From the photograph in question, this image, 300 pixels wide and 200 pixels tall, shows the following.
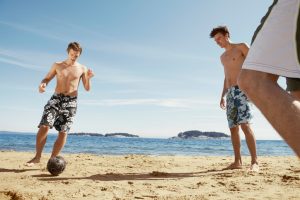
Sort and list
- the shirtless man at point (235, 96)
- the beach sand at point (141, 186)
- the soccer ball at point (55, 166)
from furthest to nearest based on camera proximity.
A: the shirtless man at point (235, 96) → the soccer ball at point (55, 166) → the beach sand at point (141, 186)

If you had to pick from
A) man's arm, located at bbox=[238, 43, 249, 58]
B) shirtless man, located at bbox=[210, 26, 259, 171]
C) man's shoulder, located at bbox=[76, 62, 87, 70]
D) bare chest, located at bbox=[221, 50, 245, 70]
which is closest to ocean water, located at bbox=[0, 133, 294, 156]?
man's shoulder, located at bbox=[76, 62, 87, 70]

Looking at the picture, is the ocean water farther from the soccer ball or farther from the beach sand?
the beach sand

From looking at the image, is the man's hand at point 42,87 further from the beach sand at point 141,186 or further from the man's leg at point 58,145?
the beach sand at point 141,186

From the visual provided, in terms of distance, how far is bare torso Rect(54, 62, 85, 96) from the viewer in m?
6.04

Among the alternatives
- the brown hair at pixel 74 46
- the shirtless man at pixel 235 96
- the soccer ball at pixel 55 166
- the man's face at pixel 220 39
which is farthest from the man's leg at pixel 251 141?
the brown hair at pixel 74 46

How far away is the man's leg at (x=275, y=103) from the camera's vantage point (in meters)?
1.34

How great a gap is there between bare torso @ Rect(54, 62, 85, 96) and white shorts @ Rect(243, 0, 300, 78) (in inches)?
196

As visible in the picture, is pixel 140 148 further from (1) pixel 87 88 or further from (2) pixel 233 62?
(2) pixel 233 62

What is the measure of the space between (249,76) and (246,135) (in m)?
4.14

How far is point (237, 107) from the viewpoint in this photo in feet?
18.3

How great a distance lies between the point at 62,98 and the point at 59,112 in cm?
29

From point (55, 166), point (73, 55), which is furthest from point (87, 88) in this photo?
point (55, 166)

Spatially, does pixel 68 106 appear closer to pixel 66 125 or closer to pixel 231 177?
pixel 66 125

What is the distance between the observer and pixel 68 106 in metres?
5.91
